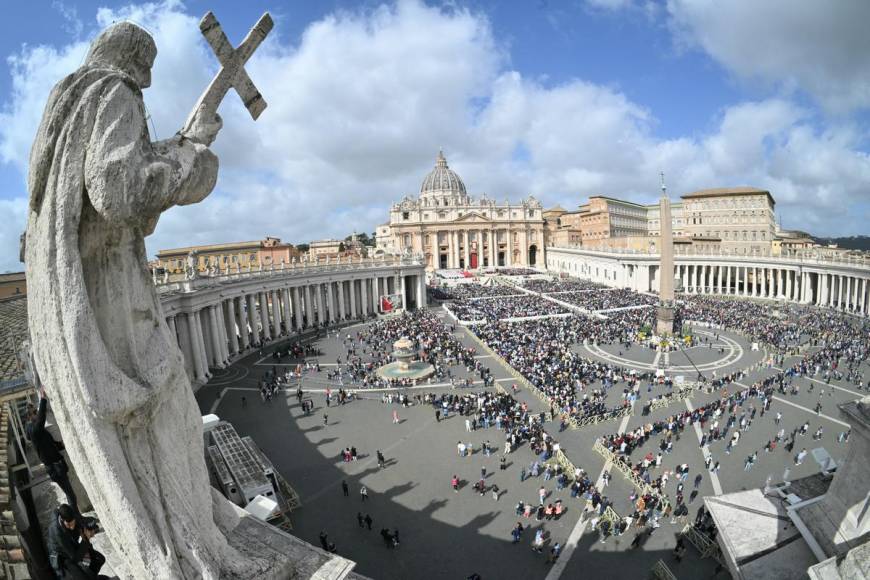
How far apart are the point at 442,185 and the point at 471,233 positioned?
24706 mm

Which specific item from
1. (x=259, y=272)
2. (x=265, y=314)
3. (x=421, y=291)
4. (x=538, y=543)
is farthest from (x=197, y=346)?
(x=421, y=291)

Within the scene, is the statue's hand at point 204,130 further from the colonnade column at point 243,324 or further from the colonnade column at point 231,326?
the colonnade column at point 243,324

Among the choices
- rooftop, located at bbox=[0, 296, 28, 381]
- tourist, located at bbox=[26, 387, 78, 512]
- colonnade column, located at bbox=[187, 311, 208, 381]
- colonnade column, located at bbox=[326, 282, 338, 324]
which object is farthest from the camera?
colonnade column, located at bbox=[326, 282, 338, 324]

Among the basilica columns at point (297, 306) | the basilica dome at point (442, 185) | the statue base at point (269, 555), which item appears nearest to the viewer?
the statue base at point (269, 555)

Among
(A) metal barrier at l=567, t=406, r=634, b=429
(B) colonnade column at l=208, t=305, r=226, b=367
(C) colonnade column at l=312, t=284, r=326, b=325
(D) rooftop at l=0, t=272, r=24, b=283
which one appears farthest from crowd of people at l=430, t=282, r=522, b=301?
(D) rooftop at l=0, t=272, r=24, b=283

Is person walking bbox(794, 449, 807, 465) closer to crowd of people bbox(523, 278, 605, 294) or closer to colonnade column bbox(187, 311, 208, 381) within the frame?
colonnade column bbox(187, 311, 208, 381)

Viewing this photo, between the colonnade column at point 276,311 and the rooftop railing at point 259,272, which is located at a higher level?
the rooftop railing at point 259,272

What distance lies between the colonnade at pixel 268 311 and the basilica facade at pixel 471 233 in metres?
39.1

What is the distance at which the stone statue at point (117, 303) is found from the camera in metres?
2.82

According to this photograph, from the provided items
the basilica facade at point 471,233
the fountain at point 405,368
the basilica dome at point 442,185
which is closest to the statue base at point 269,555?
the fountain at point 405,368

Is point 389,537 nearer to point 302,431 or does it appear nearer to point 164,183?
point 302,431

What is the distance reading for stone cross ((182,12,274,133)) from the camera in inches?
141

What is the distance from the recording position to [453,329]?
1588 inches

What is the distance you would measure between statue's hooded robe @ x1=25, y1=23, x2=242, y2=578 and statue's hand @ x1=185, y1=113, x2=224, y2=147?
0.18 metres
